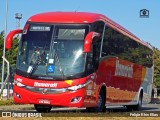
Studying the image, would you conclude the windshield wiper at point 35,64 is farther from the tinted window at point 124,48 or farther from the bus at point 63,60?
the tinted window at point 124,48

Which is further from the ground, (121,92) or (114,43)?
(114,43)

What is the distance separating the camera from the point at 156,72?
3083 inches

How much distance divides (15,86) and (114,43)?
5265 mm

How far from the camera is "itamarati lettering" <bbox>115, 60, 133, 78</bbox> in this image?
2010 centimetres

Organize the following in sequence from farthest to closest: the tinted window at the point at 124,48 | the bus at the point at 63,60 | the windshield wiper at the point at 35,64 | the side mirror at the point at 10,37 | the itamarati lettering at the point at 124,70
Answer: the itamarati lettering at the point at 124,70, the tinted window at the point at 124,48, the side mirror at the point at 10,37, the windshield wiper at the point at 35,64, the bus at the point at 63,60

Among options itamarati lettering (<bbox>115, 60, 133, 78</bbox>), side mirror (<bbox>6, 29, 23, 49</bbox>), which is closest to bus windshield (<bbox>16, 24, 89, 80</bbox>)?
side mirror (<bbox>6, 29, 23, 49</bbox>)

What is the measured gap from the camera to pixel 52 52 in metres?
15.7

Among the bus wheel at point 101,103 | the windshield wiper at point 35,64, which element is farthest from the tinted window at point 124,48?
the windshield wiper at point 35,64

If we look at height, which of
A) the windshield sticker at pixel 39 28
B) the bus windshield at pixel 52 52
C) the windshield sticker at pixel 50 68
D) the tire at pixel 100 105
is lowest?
the tire at pixel 100 105

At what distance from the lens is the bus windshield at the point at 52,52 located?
50.8ft

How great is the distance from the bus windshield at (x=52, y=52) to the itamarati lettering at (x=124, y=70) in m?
4.54

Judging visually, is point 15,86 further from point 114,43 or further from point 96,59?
point 114,43

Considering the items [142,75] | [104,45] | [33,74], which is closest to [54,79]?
[33,74]

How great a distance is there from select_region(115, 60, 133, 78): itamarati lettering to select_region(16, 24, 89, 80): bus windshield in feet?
14.9
